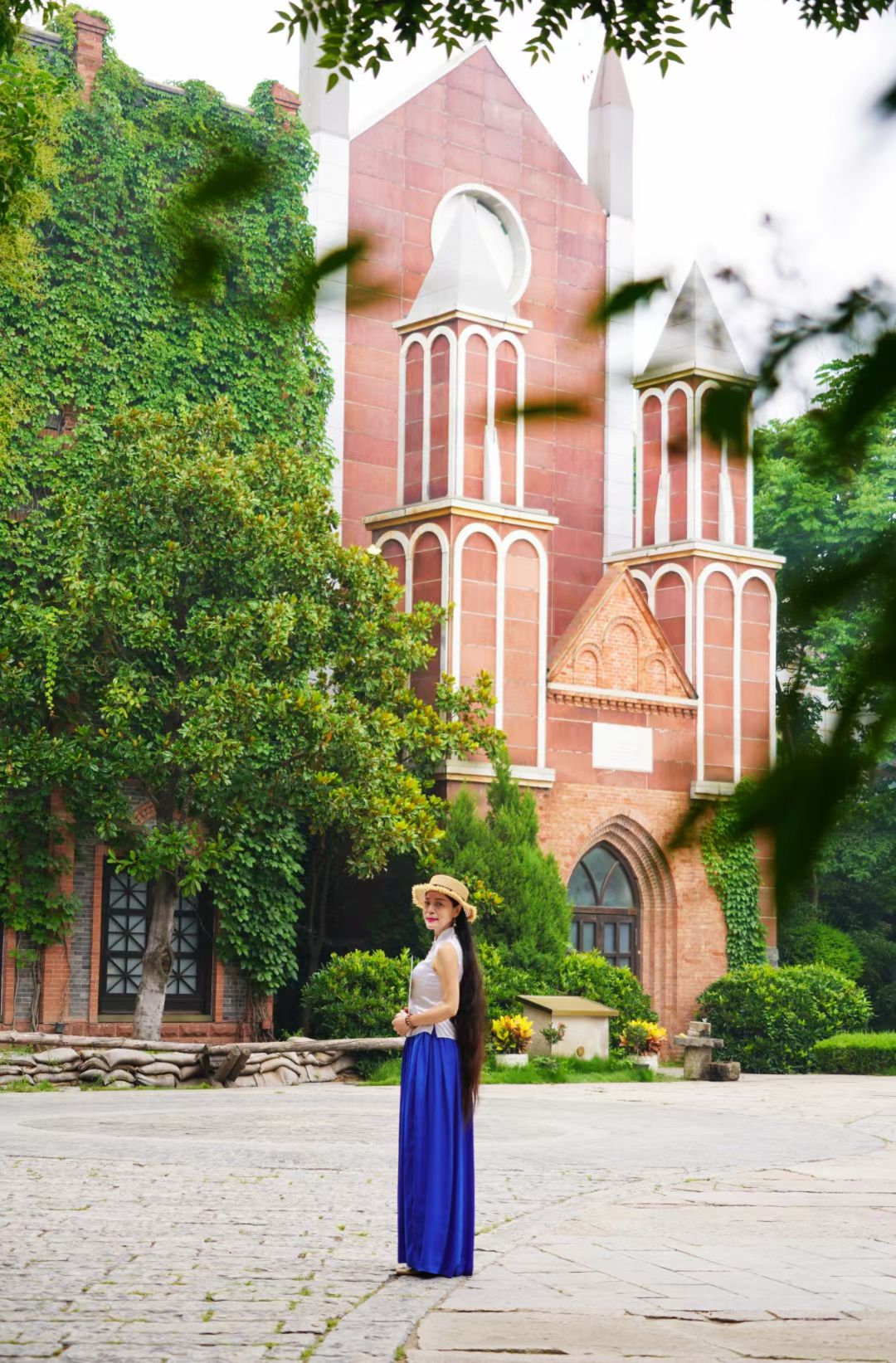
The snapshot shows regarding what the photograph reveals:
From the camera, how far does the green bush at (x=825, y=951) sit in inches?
1141

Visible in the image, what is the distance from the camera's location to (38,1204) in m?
9.42

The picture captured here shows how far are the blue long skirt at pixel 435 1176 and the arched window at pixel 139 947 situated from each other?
1573cm

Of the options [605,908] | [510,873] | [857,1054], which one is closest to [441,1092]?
[510,873]

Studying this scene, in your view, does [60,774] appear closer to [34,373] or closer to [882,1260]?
[34,373]

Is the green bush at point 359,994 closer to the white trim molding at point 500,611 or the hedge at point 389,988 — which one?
the hedge at point 389,988

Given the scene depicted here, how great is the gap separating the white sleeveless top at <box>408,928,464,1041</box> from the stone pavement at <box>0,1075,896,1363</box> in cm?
98

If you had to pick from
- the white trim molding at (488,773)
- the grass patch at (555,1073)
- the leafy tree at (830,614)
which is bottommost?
the grass patch at (555,1073)

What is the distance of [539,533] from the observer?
25891mm

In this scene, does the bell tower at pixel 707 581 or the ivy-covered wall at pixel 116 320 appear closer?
the ivy-covered wall at pixel 116 320

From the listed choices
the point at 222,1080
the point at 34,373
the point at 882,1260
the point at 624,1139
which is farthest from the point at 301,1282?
the point at 34,373

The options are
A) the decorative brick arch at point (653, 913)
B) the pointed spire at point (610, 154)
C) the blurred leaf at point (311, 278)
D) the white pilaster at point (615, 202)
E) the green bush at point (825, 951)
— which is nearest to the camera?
the blurred leaf at point (311, 278)

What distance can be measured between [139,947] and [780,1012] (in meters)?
8.78

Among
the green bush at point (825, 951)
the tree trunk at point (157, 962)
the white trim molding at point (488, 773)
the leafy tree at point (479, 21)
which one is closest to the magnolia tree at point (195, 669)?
the tree trunk at point (157, 962)

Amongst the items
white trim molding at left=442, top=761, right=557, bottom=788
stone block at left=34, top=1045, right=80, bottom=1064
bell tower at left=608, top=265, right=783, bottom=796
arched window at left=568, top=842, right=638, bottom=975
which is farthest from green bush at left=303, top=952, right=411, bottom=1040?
bell tower at left=608, top=265, right=783, bottom=796
